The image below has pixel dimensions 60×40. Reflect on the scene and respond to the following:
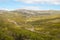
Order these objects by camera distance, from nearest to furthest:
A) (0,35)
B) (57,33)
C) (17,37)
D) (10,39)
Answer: (10,39) → (0,35) → (17,37) → (57,33)

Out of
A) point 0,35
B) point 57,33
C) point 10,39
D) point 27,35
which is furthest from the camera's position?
point 57,33

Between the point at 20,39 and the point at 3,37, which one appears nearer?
the point at 3,37

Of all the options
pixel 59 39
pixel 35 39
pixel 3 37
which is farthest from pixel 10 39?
pixel 59 39

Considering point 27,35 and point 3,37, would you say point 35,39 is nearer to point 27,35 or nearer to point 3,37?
point 27,35

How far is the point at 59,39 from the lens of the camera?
15500 cm

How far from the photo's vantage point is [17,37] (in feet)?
494

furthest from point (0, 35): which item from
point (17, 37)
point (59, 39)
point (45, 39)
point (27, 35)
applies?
point (59, 39)

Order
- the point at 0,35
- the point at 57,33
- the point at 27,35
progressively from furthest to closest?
the point at 57,33
the point at 27,35
the point at 0,35

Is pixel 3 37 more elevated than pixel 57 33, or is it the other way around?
pixel 3 37

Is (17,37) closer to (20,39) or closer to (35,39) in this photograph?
(20,39)

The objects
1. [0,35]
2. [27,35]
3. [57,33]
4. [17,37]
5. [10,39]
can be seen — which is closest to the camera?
[10,39]

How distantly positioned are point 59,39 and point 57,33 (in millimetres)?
33914

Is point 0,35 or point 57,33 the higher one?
point 0,35

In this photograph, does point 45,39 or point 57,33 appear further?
point 57,33
